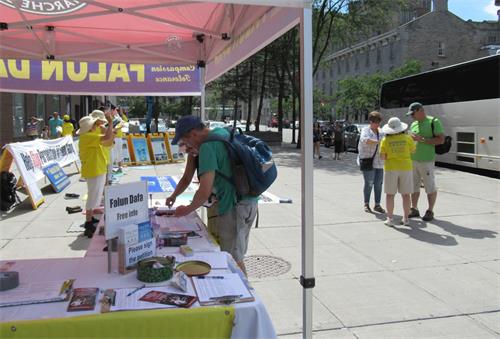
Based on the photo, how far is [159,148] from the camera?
16844 mm

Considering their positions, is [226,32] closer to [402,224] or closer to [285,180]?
Answer: [402,224]

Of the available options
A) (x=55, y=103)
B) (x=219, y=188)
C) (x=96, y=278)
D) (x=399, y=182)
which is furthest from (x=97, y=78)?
(x=55, y=103)

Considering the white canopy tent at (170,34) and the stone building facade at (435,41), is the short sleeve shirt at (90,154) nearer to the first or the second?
the white canopy tent at (170,34)

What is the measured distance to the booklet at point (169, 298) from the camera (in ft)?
7.32

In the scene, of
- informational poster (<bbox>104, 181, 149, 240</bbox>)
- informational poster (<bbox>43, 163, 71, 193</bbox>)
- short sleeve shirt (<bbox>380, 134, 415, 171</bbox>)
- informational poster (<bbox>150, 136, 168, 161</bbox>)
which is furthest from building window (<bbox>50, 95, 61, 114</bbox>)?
informational poster (<bbox>104, 181, 149, 240</bbox>)

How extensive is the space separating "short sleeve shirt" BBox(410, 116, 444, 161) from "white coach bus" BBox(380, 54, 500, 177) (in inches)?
282

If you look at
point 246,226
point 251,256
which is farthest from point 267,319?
point 251,256

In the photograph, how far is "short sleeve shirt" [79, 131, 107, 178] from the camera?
255 inches

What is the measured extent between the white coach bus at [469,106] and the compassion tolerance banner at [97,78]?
1018cm

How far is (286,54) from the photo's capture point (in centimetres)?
2542

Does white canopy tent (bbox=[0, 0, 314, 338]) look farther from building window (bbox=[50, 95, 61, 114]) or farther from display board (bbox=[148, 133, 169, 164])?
building window (bbox=[50, 95, 61, 114])

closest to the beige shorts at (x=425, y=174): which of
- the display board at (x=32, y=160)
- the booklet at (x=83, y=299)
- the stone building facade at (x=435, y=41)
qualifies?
the booklet at (x=83, y=299)

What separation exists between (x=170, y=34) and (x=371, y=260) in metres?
4.11

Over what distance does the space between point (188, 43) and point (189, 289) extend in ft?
16.2
